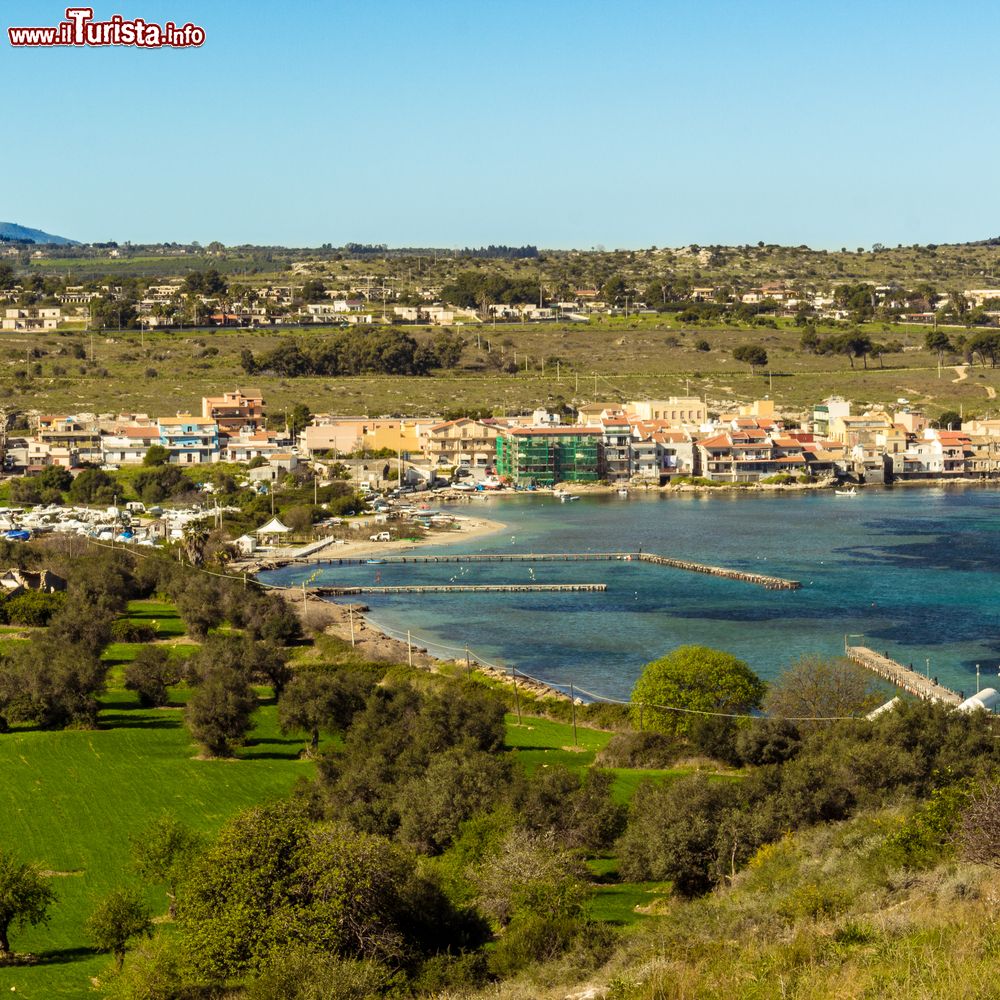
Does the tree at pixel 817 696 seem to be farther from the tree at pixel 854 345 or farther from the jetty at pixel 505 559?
the tree at pixel 854 345

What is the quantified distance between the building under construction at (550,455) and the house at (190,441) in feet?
31.5

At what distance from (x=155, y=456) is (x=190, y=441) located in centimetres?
177

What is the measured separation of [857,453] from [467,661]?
3425 cm

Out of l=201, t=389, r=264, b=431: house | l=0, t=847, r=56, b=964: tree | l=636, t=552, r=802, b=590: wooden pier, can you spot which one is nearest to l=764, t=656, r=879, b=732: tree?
l=0, t=847, r=56, b=964: tree

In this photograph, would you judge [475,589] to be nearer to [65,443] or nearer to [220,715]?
[220,715]

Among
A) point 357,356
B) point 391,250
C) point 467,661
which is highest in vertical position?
point 391,250

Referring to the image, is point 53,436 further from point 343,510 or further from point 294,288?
point 294,288

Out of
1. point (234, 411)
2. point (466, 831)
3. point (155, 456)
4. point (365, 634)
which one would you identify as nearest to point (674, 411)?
point (234, 411)

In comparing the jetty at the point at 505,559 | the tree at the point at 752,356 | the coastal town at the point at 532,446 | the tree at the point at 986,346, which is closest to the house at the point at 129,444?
the coastal town at the point at 532,446

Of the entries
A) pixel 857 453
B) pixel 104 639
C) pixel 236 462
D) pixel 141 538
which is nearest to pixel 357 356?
pixel 236 462

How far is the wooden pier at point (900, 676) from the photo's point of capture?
20359mm

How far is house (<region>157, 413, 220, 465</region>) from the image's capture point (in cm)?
5131

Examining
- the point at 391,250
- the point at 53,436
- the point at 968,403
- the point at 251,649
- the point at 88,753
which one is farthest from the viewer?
the point at 391,250

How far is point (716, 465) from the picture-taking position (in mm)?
54031
